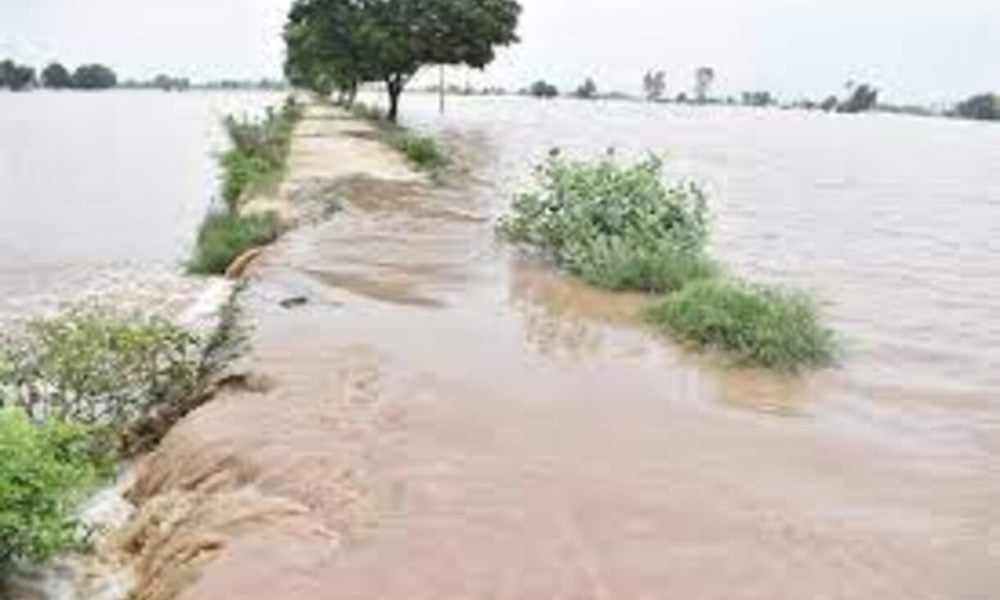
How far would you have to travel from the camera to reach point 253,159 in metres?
29.5

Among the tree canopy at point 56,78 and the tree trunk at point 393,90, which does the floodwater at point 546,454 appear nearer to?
the tree trunk at point 393,90

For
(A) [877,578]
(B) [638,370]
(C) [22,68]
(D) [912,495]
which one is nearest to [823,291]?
(B) [638,370]

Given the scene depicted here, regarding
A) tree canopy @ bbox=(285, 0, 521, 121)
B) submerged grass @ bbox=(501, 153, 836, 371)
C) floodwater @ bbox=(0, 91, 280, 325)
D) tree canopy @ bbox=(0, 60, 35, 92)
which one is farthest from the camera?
tree canopy @ bbox=(0, 60, 35, 92)

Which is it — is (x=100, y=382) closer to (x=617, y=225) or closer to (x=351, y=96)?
(x=617, y=225)

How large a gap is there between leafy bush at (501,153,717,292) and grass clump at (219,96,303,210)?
25.7 ft

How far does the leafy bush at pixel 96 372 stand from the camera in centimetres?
1012

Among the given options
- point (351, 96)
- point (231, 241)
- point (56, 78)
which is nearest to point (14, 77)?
point (56, 78)

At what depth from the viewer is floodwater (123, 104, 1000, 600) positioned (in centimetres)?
711

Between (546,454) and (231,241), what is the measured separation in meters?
11.6

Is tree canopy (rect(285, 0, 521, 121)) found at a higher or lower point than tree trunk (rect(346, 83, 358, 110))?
higher

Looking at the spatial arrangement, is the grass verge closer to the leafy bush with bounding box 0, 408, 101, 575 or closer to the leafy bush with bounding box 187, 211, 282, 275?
the leafy bush with bounding box 187, 211, 282, 275

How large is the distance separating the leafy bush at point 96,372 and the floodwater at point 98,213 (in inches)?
271

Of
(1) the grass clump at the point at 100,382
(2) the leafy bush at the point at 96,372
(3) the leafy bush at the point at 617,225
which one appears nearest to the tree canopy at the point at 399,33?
(3) the leafy bush at the point at 617,225

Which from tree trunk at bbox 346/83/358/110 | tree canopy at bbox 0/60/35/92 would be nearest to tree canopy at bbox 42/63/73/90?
tree canopy at bbox 0/60/35/92
